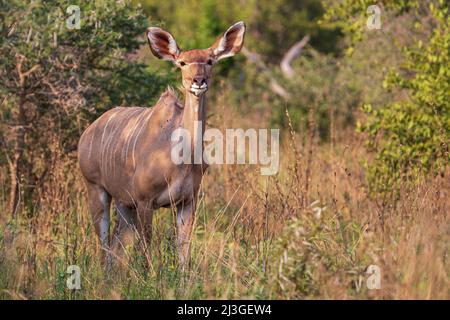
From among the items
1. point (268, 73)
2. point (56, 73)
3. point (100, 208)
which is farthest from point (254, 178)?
point (268, 73)

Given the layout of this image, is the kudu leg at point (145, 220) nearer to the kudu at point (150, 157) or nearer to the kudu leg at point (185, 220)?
the kudu at point (150, 157)

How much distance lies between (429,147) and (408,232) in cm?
266

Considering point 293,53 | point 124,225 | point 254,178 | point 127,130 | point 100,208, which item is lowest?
point 124,225

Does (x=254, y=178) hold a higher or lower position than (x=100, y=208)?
higher

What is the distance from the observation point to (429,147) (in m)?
8.20

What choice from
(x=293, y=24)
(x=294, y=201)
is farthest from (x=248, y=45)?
→ (x=294, y=201)

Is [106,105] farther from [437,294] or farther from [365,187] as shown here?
[437,294]

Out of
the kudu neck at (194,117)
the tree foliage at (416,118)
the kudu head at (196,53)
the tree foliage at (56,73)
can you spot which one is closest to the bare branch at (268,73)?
the tree foliage at (416,118)

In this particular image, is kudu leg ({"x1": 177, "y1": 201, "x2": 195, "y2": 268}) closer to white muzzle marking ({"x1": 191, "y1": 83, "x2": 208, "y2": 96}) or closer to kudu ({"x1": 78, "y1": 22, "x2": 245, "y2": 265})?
kudu ({"x1": 78, "y1": 22, "x2": 245, "y2": 265})

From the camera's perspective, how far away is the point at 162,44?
265 inches

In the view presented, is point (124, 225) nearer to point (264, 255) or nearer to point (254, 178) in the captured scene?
point (254, 178)

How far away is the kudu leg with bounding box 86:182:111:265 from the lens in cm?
713

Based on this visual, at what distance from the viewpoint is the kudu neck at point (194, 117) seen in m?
6.42

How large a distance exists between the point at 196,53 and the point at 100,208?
147 centimetres
